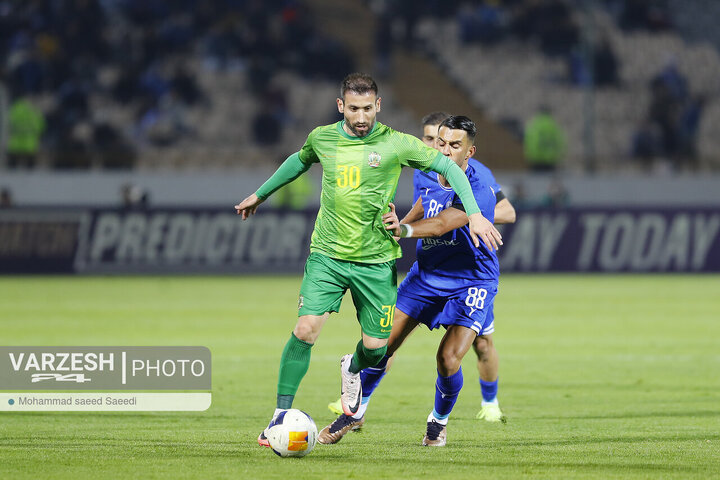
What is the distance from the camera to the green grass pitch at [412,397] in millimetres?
6477

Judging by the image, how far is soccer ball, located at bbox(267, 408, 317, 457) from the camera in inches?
261

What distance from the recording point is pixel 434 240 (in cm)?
784

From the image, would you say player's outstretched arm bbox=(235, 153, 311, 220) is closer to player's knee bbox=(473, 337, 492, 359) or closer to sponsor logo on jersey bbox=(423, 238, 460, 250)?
sponsor logo on jersey bbox=(423, 238, 460, 250)

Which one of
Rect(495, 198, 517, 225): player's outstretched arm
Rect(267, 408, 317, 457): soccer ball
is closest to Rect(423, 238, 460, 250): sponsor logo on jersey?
Rect(495, 198, 517, 225): player's outstretched arm

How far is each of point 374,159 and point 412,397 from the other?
3235 mm

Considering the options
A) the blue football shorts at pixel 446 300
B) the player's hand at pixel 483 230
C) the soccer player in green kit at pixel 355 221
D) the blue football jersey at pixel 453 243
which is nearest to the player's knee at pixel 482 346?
the blue football shorts at pixel 446 300

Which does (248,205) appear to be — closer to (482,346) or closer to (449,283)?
(449,283)

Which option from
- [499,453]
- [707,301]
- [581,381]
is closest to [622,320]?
[707,301]

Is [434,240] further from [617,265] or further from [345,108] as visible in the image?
[617,265]

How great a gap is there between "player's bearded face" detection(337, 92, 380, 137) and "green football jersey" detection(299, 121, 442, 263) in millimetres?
96

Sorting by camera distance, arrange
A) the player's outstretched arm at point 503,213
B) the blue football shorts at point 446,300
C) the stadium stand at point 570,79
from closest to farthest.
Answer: the blue football shorts at point 446,300 → the player's outstretched arm at point 503,213 → the stadium stand at point 570,79

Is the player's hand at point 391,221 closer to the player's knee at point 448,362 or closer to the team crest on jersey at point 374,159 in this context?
the team crest on jersey at point 374,159

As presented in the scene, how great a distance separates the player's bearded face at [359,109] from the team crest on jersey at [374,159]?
14 cm

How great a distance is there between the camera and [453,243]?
307 inches
